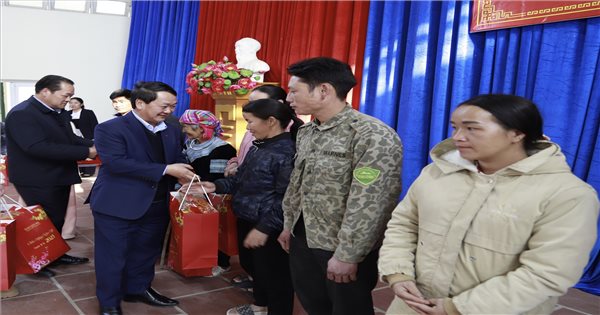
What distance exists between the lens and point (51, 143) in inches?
116

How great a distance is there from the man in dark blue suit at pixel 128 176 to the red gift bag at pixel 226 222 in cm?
35

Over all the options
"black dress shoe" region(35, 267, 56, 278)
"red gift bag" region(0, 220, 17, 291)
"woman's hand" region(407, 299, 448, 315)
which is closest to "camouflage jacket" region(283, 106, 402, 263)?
"woman's hand" region(407, 299, 448, 315)

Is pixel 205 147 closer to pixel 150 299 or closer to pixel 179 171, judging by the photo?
pixel 179 171

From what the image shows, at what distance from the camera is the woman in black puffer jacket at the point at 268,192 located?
6.98 feet

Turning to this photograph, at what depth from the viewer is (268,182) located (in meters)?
2.19

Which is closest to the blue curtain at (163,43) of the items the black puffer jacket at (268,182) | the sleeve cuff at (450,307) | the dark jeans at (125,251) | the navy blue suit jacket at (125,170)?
the dark jeans at (125,251)

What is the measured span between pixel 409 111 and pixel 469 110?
264cm

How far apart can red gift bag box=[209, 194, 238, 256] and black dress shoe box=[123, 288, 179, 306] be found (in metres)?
0.43

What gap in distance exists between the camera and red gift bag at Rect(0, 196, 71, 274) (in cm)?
263

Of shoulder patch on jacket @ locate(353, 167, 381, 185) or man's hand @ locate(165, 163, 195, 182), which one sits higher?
shoulder patch on jacket @ locate(353, 167, 381, 185)

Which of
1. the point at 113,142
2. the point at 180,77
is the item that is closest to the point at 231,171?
the point at 113,142

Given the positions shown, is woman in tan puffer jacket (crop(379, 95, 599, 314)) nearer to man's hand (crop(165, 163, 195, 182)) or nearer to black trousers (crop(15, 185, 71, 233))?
man's hand (crop(165, 163, 195, 182))

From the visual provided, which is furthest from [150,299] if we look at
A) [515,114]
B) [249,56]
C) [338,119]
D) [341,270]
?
[249,56]

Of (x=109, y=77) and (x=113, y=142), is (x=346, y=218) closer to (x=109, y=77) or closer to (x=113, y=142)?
(x=113, y=142)
